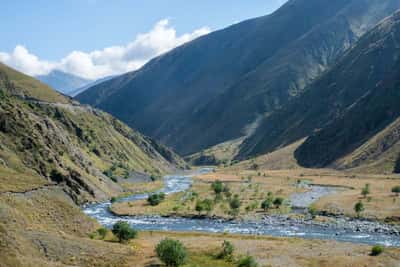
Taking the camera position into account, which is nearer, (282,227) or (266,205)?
(282,227)

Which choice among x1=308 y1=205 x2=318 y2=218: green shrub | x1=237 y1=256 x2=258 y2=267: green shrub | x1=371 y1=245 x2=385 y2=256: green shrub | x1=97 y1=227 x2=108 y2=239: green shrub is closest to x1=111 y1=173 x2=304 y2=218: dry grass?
x1=308 y1=205 x2=318 y2=218: green shrub

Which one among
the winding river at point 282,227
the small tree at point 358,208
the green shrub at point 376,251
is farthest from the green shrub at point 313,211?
the green shrub at point 376,251

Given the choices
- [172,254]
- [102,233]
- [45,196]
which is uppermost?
[45,196]

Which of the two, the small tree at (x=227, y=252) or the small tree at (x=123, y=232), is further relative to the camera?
the small tree at (x=123, y=232)

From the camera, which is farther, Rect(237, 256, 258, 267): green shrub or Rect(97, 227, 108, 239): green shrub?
Rect(97, 227, 108, 239): green shrub

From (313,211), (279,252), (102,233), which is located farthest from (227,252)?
(313,211)

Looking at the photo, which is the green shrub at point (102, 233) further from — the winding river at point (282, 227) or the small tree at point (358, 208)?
the small tree at point (358, 208)

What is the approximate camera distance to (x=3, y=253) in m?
47.0

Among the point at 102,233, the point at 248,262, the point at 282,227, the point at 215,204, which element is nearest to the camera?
the point at 248,262

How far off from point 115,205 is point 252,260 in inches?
2687

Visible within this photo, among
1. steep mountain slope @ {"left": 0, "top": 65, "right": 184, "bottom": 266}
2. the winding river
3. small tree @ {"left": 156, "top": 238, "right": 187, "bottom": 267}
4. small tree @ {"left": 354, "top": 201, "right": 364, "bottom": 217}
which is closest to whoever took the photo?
steep mountain slope @ {"left": 0, "top": 65, "right": 184, "bottom": 266}

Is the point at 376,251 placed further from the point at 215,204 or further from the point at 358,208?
the point at 215,204

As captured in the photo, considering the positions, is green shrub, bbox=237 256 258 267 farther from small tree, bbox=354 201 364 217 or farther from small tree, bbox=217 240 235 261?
small tree, bbox=354 201 364 217

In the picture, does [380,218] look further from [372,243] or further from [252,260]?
[252,260]
